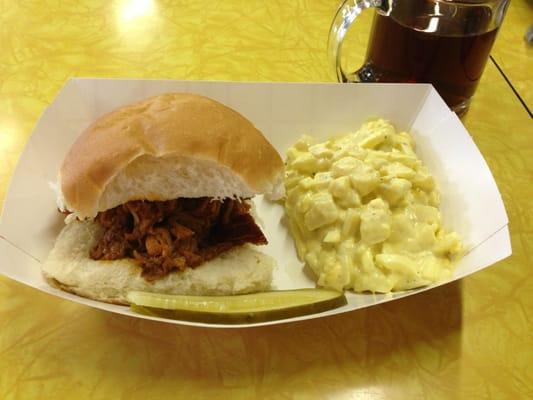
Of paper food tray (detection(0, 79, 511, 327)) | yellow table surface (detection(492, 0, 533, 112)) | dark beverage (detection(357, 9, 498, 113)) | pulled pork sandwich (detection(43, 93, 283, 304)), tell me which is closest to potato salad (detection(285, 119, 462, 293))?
Result: paper food tray (detection(0, 79, 511, 327))

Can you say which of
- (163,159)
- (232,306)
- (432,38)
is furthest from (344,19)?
(232,306)

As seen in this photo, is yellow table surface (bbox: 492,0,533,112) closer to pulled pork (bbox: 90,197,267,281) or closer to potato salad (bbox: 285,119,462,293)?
potato salad (bbox: 285,119,462,293)

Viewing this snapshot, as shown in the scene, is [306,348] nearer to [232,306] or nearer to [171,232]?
[232,306]

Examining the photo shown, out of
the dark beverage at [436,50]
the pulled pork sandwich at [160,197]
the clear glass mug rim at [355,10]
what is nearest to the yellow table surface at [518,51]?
the dark beverage at [436,50]

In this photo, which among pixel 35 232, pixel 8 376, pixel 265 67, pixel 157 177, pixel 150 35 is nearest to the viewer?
pixel 8 376

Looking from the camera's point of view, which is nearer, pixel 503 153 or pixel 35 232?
pixel 35 232

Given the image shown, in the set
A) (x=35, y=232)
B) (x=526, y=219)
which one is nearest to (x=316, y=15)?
(x=526, y=219)

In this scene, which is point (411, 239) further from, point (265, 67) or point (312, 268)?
point (265, 67)
